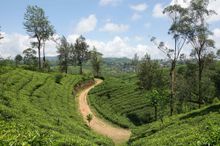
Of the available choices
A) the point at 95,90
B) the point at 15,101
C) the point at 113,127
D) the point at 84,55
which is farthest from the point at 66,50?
the point at 15,101

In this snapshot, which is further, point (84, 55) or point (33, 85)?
point (84, 55)

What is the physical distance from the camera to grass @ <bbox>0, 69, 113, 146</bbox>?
34.4 m

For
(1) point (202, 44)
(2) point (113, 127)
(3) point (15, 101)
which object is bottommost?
Result: (2) point (113, 127)

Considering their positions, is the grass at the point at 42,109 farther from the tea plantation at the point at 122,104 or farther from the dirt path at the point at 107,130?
the tea plantation at the point at 122,104

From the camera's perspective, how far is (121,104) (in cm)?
8519

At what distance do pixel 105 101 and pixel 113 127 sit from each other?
1018 inches

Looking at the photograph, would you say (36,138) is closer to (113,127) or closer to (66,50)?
(113,127)

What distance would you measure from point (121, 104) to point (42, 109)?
114 ft

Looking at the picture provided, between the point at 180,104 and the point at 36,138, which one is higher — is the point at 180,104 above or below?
below

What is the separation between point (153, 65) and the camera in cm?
9794

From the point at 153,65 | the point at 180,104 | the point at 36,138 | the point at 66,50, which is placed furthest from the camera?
the point at 66,50

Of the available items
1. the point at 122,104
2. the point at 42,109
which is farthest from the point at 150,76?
the point at 42,109

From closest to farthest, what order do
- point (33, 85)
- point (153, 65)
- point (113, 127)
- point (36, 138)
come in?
point (36, 138) → point (113, 127) → point (33, 85) → point (153, 65)

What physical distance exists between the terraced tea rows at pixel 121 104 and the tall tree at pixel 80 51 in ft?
115
